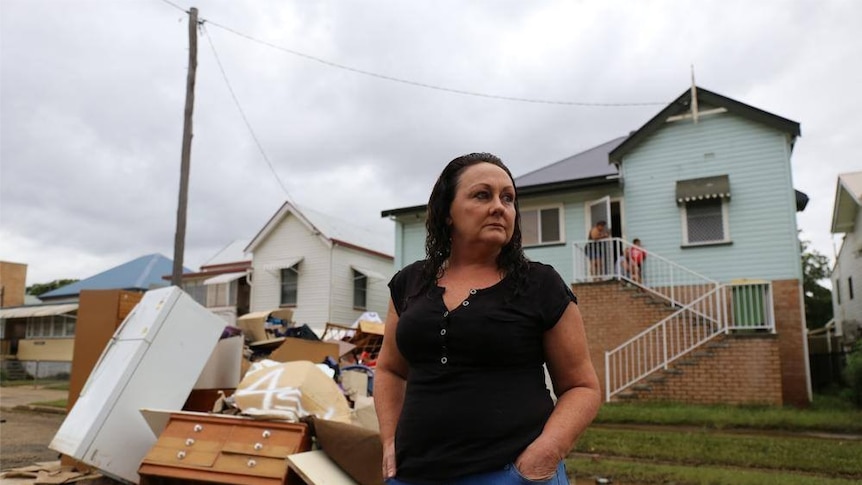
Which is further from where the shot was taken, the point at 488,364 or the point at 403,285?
the point at 403,285

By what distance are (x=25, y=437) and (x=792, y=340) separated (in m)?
13.2

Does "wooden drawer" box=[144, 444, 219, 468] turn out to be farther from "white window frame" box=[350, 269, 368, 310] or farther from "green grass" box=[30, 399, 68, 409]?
"white window frame" box=[350, 269, 368, 310]

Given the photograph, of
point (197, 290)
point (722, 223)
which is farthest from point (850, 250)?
point (197, 290)

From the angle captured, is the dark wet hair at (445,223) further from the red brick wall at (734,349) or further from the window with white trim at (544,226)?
the window with white trim at (544,226)

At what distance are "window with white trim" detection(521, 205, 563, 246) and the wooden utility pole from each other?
27.2 ft

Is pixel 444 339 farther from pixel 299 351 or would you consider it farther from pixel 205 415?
pixel 299 351

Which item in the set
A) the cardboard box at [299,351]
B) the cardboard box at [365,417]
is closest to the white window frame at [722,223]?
the cardboard box at [299,351]

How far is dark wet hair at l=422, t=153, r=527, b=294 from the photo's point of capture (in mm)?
1938

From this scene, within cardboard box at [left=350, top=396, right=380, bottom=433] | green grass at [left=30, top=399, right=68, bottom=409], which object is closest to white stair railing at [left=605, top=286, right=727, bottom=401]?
cardboard box at [left=350, top=396, right=380, bottom=433]

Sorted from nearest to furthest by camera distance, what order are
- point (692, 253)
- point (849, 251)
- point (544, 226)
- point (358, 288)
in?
point (692, 253), point (544, 226), point (849, 251), point (358, 288)

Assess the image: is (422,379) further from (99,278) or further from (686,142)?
(99,278)

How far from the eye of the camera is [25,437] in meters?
8.60

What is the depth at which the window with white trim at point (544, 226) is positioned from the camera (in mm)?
→ 16125

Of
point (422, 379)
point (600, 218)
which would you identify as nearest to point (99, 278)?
point (600, 218)
